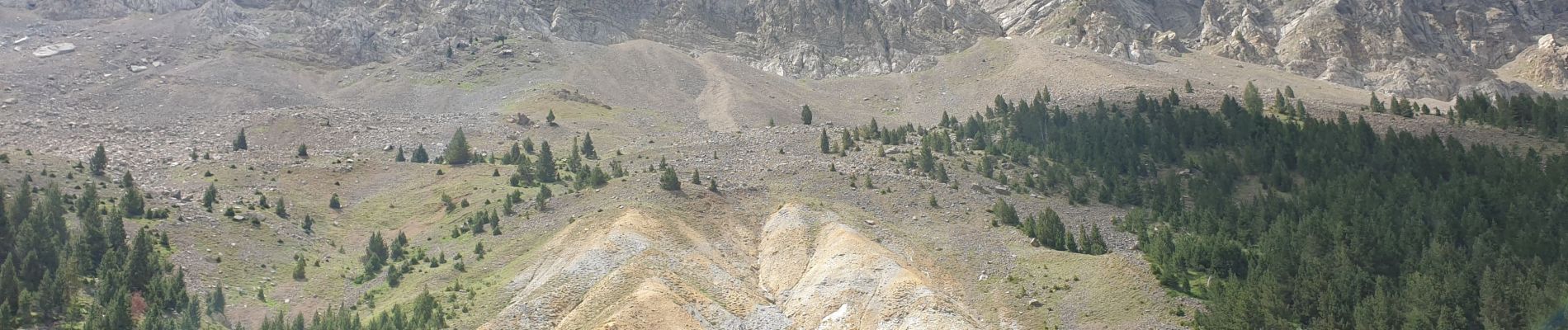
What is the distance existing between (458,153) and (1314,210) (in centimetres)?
7991

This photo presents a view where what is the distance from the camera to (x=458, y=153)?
135m

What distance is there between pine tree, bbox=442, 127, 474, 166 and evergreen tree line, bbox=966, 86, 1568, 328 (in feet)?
170

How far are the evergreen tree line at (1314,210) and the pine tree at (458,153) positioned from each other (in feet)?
170

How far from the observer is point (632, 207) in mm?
102750

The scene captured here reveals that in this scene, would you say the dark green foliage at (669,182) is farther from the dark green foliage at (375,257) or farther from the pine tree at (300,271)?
the pine tree at (300,271)

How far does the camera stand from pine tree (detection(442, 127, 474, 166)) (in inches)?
Answer: 5295

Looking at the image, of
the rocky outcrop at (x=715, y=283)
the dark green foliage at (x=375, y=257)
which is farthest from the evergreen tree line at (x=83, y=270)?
the rocky outcrop at (x=715, y=283)

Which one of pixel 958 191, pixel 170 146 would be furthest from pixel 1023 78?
pixel 170 146

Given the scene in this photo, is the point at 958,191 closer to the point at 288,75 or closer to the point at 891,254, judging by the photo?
the point at 891,254

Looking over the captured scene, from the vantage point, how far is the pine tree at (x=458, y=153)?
134500 mm

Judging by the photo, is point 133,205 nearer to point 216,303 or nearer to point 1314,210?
point 216,303

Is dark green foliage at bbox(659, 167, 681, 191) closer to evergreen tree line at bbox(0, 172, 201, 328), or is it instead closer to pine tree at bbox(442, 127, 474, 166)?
pine tree at bbox(442, 127, 474, 166)

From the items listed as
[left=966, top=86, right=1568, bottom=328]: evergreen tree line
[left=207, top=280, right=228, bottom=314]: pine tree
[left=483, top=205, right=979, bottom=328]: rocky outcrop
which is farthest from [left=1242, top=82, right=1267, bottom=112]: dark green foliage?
[left=207, top=280, right=228, bottom=314]: pine tree

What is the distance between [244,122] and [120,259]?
5974 centimetres
